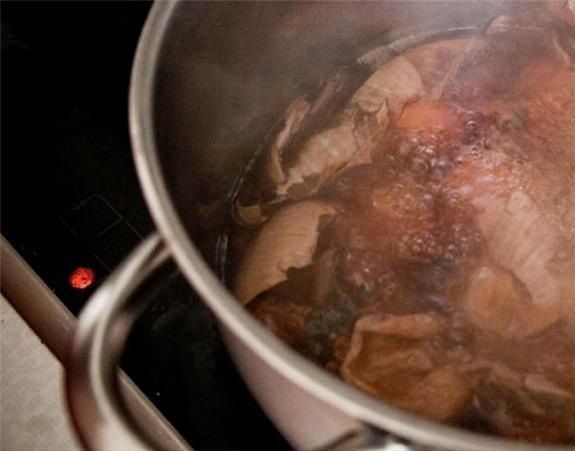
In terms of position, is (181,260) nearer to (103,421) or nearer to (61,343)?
(103,421)

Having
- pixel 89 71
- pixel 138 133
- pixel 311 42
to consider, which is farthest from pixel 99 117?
pixel 138 133

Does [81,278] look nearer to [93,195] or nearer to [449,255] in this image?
[93,195]

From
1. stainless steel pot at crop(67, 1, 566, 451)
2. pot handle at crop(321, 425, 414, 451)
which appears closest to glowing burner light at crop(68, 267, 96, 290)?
stainless steel pot at crop(67, 1, 566, 451)

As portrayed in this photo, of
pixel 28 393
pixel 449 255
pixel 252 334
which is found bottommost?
pixel 449 255

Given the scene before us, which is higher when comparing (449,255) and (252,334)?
(252,334)

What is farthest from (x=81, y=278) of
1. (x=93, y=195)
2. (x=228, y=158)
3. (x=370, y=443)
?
(x=370, y=443)
